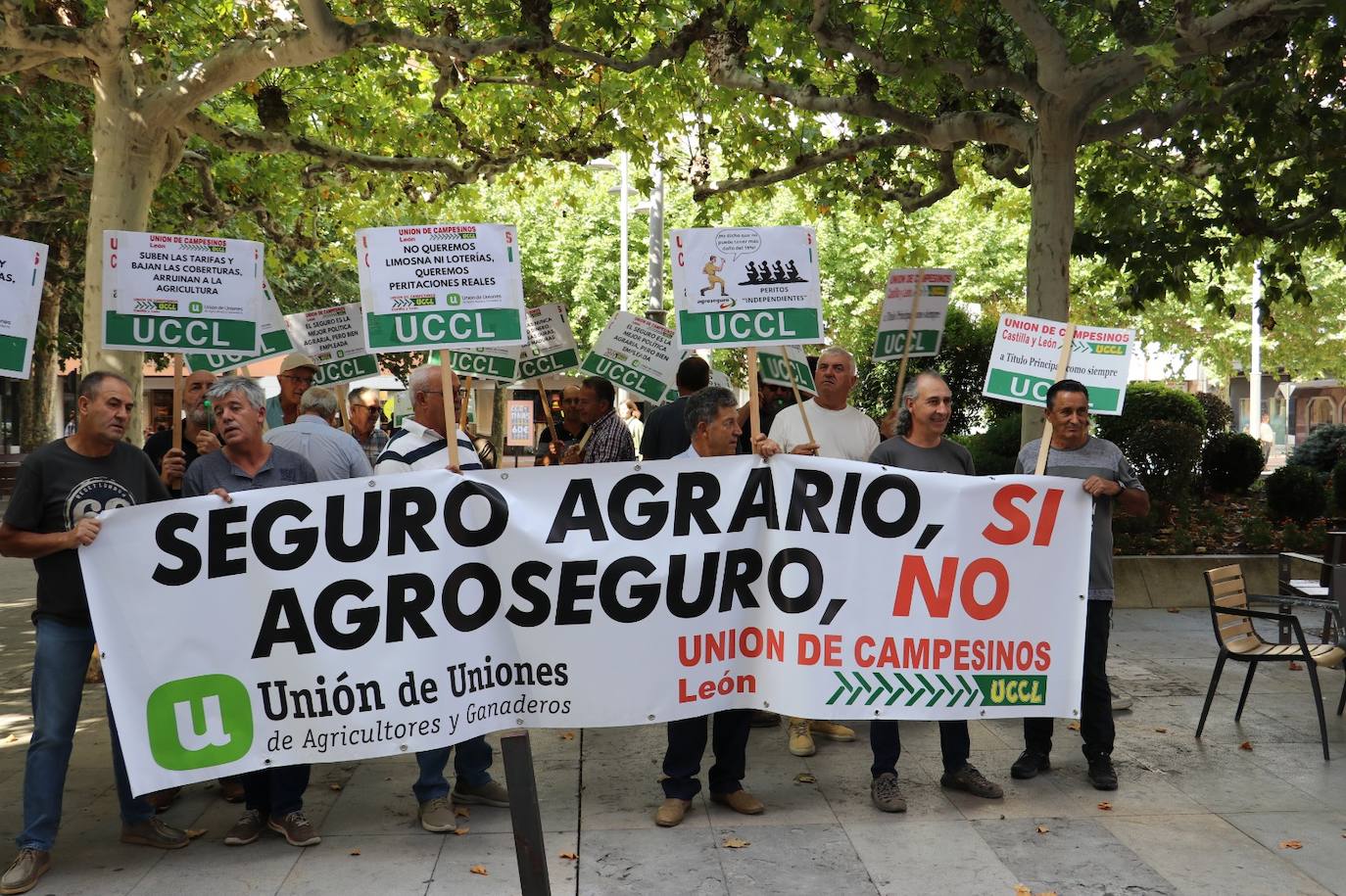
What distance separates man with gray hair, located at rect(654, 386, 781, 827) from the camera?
6.04 metres

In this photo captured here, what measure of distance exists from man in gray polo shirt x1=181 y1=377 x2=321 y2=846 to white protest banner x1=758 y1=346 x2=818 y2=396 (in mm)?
4135

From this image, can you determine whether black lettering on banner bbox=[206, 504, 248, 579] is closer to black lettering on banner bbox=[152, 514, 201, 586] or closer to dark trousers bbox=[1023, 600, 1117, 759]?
black lettering on banner bbox=[152, 514, 201, 586]

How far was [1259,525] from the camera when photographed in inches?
543

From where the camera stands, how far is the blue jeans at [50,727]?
17.6 ft

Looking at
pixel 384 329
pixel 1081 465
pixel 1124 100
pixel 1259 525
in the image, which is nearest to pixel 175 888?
pixel 384 329

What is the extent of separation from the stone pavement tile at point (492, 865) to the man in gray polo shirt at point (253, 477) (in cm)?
67

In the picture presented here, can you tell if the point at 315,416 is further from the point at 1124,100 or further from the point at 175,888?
the point at 1124,100

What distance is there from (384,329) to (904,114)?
5844 millimetres

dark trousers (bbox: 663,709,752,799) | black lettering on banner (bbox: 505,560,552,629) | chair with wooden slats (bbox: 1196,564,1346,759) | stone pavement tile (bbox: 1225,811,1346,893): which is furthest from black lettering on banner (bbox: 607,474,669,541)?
chair with wooden slats (bbox: 1196,564,1346,759)

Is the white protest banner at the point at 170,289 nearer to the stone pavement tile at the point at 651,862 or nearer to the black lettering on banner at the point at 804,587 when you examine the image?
the black lettering on banner at the point at 804,587

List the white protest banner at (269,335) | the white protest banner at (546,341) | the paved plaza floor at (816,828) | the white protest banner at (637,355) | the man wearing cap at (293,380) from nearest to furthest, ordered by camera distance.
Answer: the paved plaza floor at (816,828), the man wearing cap at (293,380), the white protest banner at (269,335), the white protest banner at (637,355), the white protest banner at (546,341)

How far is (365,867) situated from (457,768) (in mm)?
817

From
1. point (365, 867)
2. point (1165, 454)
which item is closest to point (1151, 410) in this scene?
point (1165, 454)

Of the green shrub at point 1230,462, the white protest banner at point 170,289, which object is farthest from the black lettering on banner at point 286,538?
the green shrub at point 1230,462
